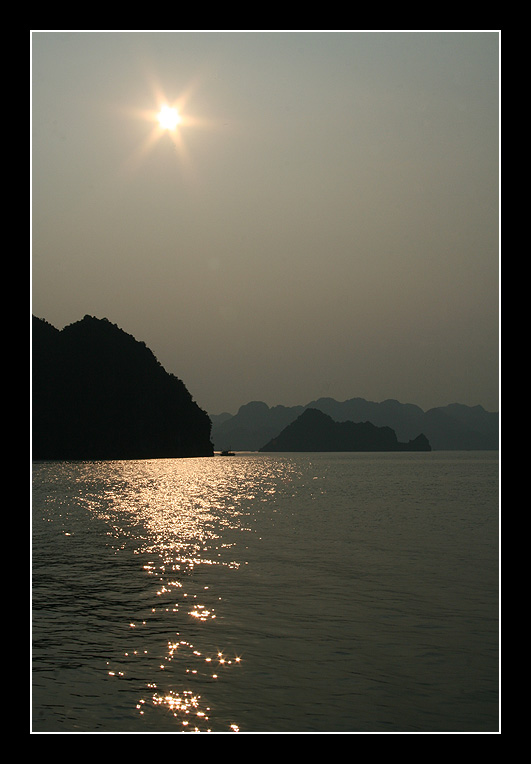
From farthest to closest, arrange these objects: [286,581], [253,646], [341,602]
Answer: [286,581] < [341,602] < [253,646]

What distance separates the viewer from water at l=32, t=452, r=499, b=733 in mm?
15656

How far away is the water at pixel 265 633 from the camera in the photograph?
51.4ft

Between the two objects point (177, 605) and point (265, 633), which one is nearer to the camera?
point (265, 633)

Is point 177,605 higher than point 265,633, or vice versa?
point 265,633

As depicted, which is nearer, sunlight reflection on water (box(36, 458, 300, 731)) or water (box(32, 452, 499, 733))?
water (box(32, 452, 499, 733))

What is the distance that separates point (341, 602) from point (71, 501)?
59.8m

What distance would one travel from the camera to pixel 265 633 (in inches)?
870

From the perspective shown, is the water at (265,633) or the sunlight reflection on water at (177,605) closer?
the water at (265,633)
